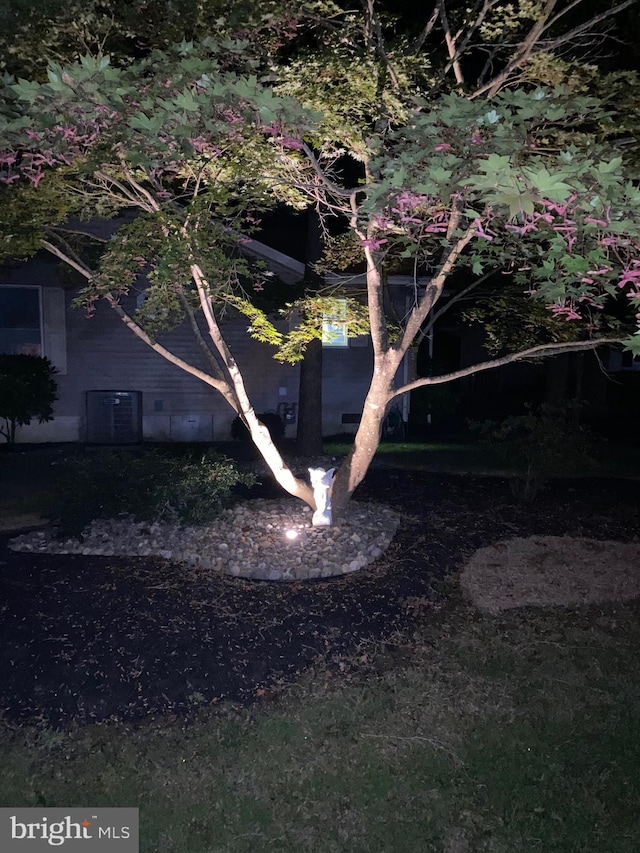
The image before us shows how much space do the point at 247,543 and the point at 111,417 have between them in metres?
7.62

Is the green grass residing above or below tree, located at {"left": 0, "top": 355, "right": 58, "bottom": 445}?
below

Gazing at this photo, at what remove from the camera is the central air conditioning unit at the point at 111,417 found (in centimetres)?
1318

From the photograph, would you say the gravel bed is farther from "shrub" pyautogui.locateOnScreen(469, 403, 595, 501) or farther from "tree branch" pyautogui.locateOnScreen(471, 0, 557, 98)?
"tree branch" pyautogui.locateOnScreen(471, 0, 557, 98)

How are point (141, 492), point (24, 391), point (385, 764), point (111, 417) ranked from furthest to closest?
point (111, 417)
point (24, 391)
point (141, 492)
point (385, 764)

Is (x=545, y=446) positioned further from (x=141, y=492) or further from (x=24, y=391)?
(x=24, y=391)

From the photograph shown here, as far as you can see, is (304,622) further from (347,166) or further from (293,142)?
(347,166)

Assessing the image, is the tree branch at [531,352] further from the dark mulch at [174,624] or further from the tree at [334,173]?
the dark mulch at [174,624]

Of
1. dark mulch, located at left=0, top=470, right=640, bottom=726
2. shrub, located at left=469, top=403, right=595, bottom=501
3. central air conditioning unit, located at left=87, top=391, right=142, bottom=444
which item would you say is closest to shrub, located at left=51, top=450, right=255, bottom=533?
dark mulch, located at left=0, top=470, right=640, bottom=726

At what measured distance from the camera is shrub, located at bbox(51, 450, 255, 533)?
22.0 feet

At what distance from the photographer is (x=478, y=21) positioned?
6383 millimetres

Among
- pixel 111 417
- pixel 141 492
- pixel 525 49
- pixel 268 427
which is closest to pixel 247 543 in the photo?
pixel 141 492

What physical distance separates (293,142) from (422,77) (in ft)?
6.98

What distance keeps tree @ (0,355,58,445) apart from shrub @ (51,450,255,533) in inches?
198

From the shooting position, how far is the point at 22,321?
13.2 m
